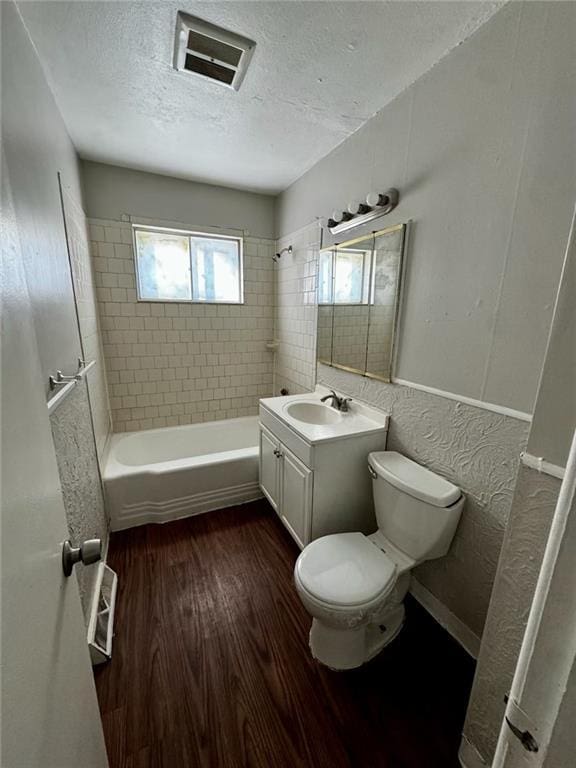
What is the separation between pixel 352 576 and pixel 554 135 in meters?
1.64

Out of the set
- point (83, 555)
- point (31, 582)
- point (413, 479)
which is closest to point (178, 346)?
point (413, 479)

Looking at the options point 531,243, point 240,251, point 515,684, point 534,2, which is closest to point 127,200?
point 240,251

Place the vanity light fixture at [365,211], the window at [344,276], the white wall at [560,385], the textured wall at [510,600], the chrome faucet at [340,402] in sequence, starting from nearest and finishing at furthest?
the white wall at [560,385] → the textured wall at [510,600] → the vanity light fixture at [365,211] → the window at [344,276] → the chrome faucet at [340,402]

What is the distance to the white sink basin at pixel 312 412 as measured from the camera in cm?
201

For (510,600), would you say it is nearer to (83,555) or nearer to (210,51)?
(83,555)

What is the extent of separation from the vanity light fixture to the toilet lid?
1.61m

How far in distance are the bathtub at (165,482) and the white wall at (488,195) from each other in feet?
4.65

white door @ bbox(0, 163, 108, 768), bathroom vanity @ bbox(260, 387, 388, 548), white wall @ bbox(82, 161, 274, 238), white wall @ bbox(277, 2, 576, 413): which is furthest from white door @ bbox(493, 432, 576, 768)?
white wall @ bbox(82, 161, 274, 238)

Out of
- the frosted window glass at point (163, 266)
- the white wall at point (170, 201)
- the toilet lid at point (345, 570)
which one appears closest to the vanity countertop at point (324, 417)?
the toilet lid at point (345, 570)

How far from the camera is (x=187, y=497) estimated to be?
217 centimetres

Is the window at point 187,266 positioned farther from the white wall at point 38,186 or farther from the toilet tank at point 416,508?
the toilet tank at point 416,508

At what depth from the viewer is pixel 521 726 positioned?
410mm

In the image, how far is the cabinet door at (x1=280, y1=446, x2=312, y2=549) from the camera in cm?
162

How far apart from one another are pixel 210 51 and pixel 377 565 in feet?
7.26
